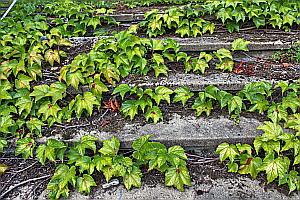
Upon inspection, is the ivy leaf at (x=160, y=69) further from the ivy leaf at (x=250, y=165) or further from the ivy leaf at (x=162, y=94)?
the ivy leaf at (x=250, y=165)

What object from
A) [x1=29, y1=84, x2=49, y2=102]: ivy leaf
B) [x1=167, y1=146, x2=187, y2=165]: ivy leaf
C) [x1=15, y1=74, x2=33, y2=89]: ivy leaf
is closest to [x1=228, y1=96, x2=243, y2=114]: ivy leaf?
[x1=167, y1=146, x2=187, y2=165]: ivy leaf

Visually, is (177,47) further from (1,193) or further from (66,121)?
(1,193)

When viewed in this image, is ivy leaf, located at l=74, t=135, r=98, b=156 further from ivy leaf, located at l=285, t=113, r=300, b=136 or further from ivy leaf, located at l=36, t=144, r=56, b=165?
ivy leaf, located at l=285, t=113, r=300, b=136

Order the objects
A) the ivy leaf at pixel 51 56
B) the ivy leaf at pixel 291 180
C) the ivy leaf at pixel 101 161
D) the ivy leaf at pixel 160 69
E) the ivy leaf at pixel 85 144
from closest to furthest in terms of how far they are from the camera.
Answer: the ivy leaf at pixel 291 180
the ivy leaf at pixel 101 161
the ivy leaf at pixel 85 144
the ivy leaf at pixel 160 69
the ivy leaf at pixel 51 56

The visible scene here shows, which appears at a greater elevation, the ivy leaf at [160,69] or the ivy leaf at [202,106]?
the ivy leaf at [160,69]

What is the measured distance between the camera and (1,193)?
2115 millimetres

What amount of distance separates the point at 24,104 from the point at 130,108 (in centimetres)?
96

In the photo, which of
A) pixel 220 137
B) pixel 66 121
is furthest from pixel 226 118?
pixel 66 121

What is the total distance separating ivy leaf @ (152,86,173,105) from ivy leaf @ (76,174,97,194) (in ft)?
2.88

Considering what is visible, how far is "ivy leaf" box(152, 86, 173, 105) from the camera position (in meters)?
2.51

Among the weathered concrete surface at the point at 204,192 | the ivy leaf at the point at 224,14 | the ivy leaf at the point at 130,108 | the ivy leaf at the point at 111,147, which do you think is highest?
the ivy leaf at the point at 224,14

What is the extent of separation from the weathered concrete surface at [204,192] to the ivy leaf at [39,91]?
871 mm

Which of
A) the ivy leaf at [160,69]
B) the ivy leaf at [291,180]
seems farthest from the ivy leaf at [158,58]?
the ivy leaf at [291,180]

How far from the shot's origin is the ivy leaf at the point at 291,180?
2012 millimetres
